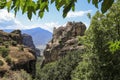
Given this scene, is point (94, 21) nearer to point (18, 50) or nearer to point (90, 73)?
point (90, 73)

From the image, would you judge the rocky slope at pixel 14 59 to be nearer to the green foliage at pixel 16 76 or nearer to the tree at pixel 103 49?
the green foliage at pixel 16 76

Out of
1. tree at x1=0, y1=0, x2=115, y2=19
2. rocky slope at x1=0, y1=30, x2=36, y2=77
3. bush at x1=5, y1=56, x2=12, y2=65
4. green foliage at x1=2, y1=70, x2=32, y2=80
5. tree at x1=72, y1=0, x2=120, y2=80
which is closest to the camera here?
tree at x1=0, y1=0, x2=115, y2=19

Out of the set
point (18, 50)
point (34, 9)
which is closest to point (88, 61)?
point (34, 9)

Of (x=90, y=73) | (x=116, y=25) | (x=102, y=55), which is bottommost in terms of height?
(x=90, y=73)

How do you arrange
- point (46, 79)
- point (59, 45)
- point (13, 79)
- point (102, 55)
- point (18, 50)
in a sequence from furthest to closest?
point (59, 45) → point (46, 79) → point (18, 50) → point (13, 79) → point (102, 55)

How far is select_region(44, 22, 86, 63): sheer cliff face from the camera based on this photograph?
371 feet

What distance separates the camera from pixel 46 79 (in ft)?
309

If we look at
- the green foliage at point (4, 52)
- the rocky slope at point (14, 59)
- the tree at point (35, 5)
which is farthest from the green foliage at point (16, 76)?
the tree at point (35, 5)

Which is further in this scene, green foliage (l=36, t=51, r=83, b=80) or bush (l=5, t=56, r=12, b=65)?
green foliage (l=36, t=51, r=83, b=80)

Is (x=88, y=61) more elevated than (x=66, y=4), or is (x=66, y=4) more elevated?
(x=66, y=4)

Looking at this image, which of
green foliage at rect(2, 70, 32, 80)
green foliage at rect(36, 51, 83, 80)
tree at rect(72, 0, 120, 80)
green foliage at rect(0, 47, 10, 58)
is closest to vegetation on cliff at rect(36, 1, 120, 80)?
tree at rect(72, 0, 120, 80)

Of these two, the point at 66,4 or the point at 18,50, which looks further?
the point at 18,50

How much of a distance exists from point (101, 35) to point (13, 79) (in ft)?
76.9

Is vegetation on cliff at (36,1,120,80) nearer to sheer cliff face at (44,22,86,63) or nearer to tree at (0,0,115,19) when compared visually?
tree at (0,0,115,19)
